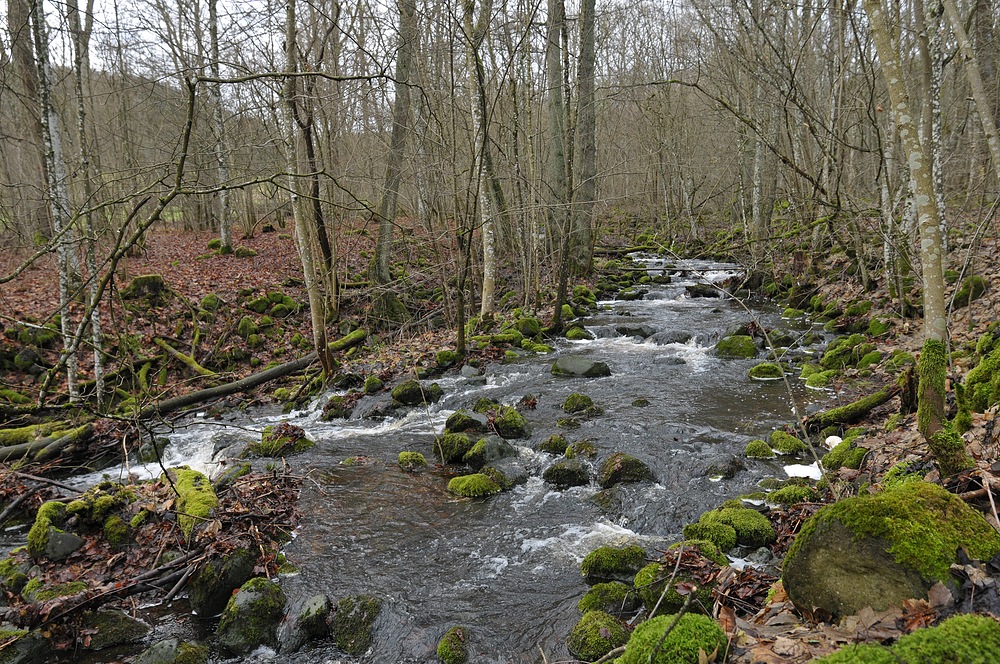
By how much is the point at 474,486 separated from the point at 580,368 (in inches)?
184

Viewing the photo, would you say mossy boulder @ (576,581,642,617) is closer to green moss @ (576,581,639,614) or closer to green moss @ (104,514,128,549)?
green moss @ (576,581,639,614)

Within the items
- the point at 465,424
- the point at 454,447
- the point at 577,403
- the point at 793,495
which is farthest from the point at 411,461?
the point at 793,495

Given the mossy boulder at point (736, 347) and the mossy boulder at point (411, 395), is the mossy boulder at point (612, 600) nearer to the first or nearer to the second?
the mossy boulder at point (411, 395)

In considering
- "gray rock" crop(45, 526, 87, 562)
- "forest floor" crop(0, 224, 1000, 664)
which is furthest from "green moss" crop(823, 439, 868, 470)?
"gray rock" crop(45, 526, 87, 562)

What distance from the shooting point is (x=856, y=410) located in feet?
22.3

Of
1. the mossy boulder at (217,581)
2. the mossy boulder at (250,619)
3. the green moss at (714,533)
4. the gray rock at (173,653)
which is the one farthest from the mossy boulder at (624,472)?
the gray rock at (173,653)

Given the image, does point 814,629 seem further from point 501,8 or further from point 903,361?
point 501,8

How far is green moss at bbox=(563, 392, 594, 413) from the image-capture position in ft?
29.4

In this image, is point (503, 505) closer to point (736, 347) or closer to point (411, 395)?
point (411, 395)

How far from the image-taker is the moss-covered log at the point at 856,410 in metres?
6.72

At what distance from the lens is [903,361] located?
8.00 m

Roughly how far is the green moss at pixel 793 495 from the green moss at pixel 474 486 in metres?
2.99

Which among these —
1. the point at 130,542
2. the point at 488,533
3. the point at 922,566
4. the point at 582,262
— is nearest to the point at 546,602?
the point at 488,533

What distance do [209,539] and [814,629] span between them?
5.13 meters
